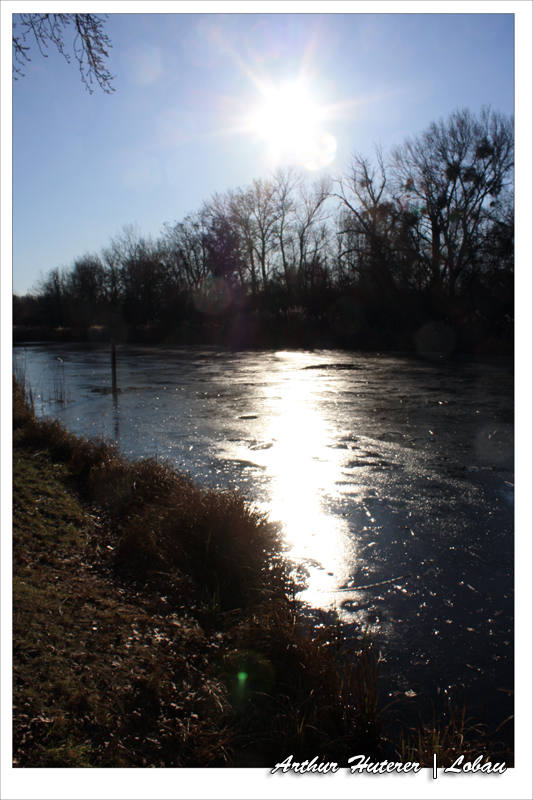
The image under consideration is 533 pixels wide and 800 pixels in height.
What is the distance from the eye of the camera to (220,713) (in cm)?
242

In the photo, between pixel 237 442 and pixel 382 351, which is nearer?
pixel 237 442

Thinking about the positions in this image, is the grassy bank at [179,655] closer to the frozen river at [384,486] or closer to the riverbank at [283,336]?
the frozen river at [384,486]

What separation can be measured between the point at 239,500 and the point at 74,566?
4.65 ft

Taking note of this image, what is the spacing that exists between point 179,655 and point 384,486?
362cm

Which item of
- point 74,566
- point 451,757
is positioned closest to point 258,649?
point 451,757

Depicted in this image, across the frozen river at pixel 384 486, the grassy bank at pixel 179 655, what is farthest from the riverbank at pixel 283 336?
the grassy bank at pixel 179 655

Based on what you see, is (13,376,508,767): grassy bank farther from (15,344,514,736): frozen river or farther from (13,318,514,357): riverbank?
(13,318,514,357): riverbank

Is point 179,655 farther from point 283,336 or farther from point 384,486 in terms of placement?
point 283,336

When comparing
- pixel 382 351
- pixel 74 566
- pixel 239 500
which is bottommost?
pixel 74 566

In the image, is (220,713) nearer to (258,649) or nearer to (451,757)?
(258,649)

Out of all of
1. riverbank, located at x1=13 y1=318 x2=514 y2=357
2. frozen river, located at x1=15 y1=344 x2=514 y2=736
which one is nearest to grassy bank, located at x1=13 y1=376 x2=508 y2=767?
frozen river, located at x1=15 y1=344 x2=514 y2=736

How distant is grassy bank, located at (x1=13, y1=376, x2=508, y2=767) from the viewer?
2195 mm

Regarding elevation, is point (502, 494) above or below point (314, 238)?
below

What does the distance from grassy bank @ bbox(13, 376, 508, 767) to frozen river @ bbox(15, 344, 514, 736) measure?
345 millimetres
